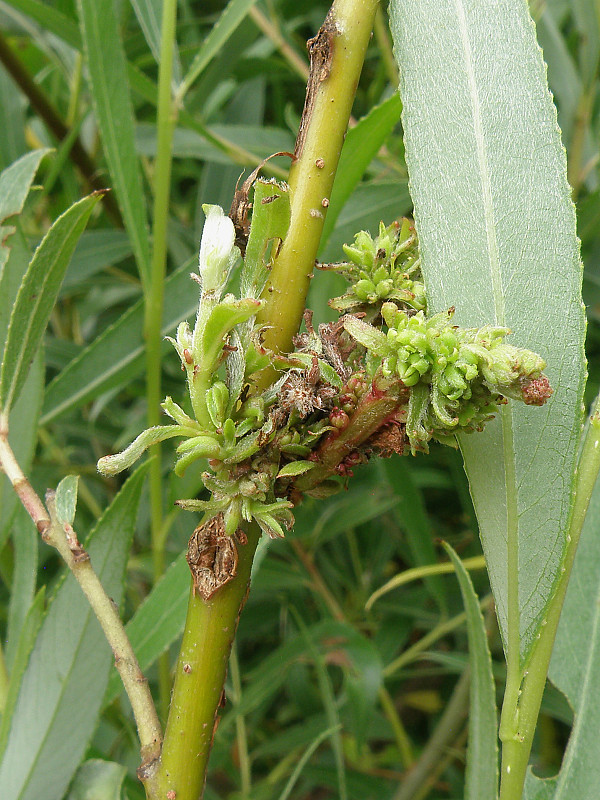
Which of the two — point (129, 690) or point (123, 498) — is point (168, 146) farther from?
point (129, 690)

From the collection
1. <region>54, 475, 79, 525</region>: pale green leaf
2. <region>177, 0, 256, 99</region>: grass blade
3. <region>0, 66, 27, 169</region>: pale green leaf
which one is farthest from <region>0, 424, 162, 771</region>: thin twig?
<region>0, 66, 27, 169</region>: pale green leaf

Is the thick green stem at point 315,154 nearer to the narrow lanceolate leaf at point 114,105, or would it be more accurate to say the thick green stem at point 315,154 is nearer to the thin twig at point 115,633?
the thin twig at point 115,633

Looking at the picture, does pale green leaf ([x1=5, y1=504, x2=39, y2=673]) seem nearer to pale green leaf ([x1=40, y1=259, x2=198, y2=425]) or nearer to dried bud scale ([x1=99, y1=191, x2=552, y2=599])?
pale green leaf ([x1=40, y1=259, x2=198, y2=425])

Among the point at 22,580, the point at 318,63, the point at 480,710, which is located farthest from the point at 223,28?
the point at 480,710

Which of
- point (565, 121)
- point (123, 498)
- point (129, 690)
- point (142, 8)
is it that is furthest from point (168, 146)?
point (565, 121)

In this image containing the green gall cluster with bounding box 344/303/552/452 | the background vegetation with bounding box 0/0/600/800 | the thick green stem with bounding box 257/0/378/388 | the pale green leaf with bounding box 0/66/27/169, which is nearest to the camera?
the green gall cluster with bounding box 344/303/552/452

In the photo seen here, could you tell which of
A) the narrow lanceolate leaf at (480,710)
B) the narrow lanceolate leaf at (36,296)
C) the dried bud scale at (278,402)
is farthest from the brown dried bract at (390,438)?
the narrow lanceolate leaf at (36,296)

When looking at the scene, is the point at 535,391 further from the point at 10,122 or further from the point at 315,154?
the point at 10,122

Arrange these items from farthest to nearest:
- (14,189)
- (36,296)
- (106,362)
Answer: (106,362) → (14,189) → (36,296)
